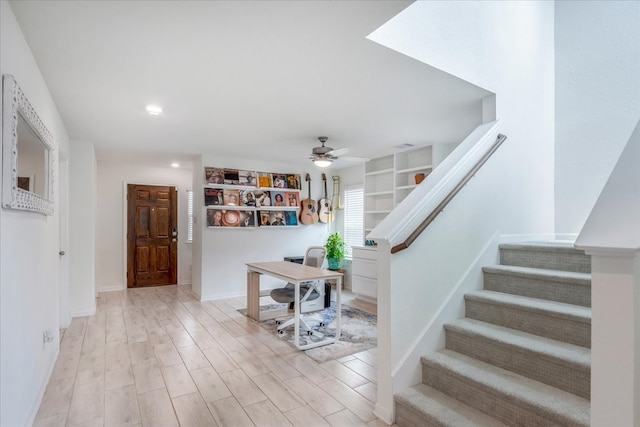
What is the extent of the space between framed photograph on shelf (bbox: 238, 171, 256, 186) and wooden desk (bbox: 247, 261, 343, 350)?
1.90 m

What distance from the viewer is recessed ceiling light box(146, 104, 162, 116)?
121 inches

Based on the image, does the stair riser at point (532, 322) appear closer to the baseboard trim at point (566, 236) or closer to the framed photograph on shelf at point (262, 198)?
the baseboard trim at point (566, 236)

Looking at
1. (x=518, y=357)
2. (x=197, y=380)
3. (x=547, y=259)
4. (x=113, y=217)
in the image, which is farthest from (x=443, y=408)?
(x=113, y=217)

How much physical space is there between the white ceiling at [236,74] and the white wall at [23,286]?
17 cm

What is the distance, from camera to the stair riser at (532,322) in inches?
74.3

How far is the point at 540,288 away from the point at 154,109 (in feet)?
11.7

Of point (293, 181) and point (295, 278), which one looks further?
point (293, 181)

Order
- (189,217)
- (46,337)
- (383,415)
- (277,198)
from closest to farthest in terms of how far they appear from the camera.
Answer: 1. (383,415)
2. (46,337)
3. (277,198)
4. (189,217)

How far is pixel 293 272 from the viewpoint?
3.64 m

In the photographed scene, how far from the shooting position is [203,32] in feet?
6.19

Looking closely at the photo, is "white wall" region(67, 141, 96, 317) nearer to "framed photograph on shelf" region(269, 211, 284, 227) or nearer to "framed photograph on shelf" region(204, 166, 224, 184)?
"framed photograph on shelf" region(204, 166, 224, 184)

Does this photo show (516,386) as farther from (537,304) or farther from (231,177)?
(231,177)

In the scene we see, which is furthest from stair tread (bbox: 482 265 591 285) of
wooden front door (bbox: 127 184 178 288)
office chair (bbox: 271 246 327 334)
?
wooden front door (bbox: 127 184 178 288)

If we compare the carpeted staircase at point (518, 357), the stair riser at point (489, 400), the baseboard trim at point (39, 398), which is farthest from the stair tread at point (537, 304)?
the baseboard trim at point (39, 398)
